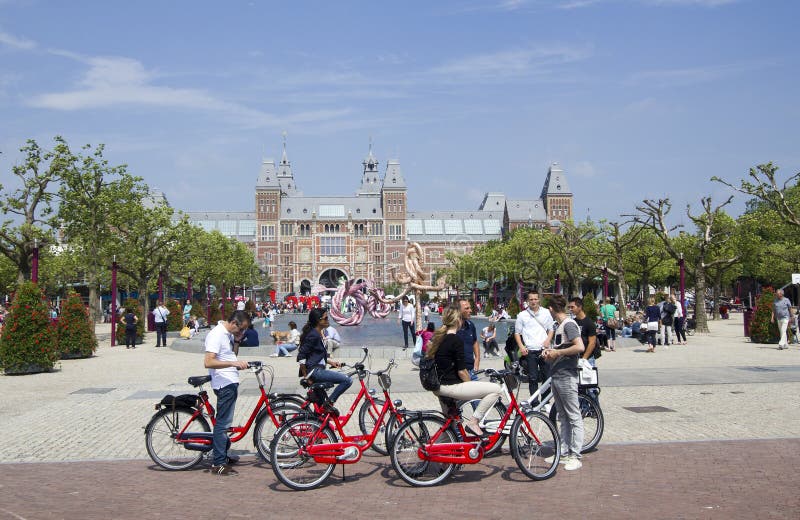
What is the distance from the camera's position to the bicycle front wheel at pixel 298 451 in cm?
716

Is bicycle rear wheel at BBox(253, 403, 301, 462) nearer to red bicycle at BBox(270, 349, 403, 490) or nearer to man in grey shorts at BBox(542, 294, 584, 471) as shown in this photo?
red bicycle at BBox(270, 349, 403, 490)

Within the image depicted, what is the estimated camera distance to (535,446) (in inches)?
292

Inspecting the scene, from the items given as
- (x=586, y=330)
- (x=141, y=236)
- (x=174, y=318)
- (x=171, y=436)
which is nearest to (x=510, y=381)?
(x=586, y=330)

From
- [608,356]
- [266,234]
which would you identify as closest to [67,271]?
[608,356]

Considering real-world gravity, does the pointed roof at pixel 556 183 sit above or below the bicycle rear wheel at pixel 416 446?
above

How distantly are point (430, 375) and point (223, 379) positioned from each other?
210 centimetres

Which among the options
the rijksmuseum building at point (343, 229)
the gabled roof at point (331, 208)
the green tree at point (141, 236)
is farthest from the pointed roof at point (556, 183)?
the green tree at point (141, 236)

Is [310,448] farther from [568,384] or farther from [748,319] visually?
[748,319]

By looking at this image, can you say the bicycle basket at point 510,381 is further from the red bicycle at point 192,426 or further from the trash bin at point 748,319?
the trash bin at point 748,319

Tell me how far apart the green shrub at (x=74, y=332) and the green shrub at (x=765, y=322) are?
19884 mm

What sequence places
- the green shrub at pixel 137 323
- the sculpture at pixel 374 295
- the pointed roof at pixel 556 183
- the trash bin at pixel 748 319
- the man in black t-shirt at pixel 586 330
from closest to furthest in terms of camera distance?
1. the man in black t-shirt at pixel 586 330
2. the trash bin at pixel 748 319
3. the green shrub at pixel 137 323
4. the sculpture at pixel 374 295
5. the pointed roof at pixel 556 183

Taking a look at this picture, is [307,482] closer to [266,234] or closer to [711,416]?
[711,416]

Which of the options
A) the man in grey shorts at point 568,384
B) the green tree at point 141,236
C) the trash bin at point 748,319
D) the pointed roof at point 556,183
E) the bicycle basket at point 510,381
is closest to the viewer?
the bicycle basket at point 510,381

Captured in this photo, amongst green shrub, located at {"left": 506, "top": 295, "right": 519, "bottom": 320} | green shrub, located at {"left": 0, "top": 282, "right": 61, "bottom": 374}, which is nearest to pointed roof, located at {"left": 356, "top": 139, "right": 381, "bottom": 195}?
green shrub, located at {"left": 506, "top": 295, "right": 519, "bottom": 320}
